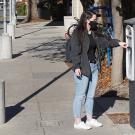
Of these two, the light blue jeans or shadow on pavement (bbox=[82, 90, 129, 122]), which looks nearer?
the light blue jeans

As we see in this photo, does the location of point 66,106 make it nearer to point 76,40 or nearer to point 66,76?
point 76,40

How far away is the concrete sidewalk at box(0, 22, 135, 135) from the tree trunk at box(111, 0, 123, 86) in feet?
3.20

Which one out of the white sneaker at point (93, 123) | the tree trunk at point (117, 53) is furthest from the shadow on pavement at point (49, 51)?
the white sneaker at point (93, 123)

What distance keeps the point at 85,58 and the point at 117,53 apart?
3630 mm

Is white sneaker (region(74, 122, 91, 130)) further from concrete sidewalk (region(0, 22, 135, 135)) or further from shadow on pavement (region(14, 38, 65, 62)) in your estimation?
shadow on pavement (region(14, 38, 65, 62))

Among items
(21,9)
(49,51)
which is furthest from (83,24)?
(21,9)

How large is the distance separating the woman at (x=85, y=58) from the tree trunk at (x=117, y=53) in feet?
10.7

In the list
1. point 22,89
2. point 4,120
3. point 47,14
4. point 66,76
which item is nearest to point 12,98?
point 22,89

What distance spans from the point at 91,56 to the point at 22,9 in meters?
51.1

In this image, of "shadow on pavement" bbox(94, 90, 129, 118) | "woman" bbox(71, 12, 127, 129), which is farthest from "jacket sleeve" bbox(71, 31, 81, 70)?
"shadow on pavement" bbox(94, 90, 129, 118)

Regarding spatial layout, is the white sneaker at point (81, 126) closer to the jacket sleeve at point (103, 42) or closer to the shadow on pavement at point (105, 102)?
the shadow on pavement at point (105, 102)

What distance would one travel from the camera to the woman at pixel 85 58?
7.51 metres

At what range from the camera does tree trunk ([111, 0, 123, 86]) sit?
11.1 meters

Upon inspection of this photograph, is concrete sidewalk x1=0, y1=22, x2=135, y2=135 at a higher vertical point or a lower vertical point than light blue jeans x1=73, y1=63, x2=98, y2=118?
lower
